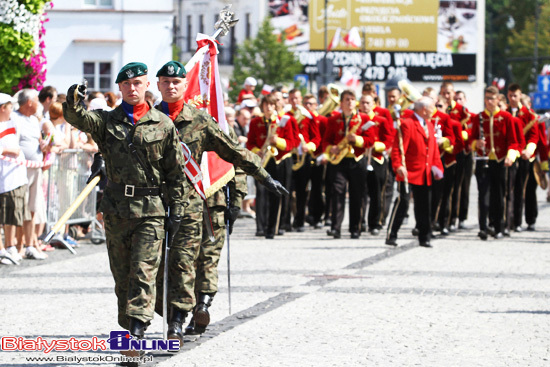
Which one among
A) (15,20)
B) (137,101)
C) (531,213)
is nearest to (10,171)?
(15,20)

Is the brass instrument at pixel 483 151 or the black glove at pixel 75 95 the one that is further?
the brass instrument at pixel 483 151

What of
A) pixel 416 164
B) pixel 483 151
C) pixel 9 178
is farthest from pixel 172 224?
pixel 483 151

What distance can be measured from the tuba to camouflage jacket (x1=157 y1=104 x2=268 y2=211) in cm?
996

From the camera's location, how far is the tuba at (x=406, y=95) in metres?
18.9

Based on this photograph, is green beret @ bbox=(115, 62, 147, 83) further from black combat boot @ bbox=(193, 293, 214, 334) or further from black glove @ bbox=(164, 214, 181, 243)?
black combat boot @ bbox=(193, 293, 214, 334)

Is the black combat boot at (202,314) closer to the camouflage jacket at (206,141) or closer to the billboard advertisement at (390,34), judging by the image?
the camouflage jacket at (206,141)

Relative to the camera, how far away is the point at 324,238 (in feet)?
58.4

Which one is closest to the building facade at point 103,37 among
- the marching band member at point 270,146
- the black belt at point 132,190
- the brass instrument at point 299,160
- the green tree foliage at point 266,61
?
the green tree foliage at point 266,61

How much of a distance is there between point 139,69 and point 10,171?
21.3ft

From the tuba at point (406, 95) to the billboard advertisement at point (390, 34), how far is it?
2350 inches

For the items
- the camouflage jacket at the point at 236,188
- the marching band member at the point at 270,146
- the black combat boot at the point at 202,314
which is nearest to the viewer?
the black combat boot at the point at 202,314

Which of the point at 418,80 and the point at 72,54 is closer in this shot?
the point at 72,54

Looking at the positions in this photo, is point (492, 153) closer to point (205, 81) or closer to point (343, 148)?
point (343, 148)

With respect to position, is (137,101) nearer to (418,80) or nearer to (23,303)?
(23,303)
